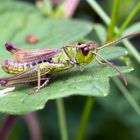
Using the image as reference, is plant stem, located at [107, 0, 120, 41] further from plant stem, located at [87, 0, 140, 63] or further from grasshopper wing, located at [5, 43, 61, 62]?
grasshopper wing, located at [5, 43, 61, 62]

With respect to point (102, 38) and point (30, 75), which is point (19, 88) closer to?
point (30, 75)

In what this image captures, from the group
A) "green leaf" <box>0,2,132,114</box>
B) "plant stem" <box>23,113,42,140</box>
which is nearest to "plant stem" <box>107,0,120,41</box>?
"green leaf" <box>0,2,132,114</box>

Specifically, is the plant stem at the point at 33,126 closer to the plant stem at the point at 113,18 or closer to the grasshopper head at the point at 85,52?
the plant stem at the point at 113,18

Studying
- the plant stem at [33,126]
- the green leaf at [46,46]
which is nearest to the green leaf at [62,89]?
the green leaf at [46,46]

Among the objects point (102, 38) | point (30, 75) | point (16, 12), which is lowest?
point (30, 75)

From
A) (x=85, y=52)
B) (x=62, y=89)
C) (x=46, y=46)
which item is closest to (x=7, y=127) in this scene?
(x=46, y=46)

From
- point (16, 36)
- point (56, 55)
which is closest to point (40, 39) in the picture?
point (16, 36)
